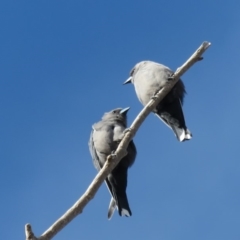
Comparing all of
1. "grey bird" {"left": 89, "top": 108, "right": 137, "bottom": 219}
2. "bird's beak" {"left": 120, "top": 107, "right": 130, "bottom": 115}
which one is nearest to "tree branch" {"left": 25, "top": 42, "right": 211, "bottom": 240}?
"grey bird" {"left": 89, "top": 108, "right": 137, "bottom": 219}

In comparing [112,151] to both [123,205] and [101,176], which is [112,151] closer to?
[123,205]

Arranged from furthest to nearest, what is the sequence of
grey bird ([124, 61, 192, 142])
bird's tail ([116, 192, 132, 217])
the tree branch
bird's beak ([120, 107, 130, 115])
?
1. bird's beak ([120, 107, 130, 115])
2. grey bird ([124, 61, 192, 142])
3. bird's tail ([116, 192, 132, 217])
4. the tree branch

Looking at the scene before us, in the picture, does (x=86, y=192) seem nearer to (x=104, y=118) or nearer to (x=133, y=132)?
(x=133, y=132)

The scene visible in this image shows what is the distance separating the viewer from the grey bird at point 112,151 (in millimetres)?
6859

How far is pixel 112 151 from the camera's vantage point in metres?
7.13

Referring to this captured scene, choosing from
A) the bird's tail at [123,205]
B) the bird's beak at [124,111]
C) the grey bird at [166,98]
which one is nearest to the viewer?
the bird's tail at [123,205]

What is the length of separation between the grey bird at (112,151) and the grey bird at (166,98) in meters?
0.53

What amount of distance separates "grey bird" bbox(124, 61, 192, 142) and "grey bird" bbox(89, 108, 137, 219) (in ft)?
1.74

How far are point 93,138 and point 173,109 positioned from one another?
109 centimetres

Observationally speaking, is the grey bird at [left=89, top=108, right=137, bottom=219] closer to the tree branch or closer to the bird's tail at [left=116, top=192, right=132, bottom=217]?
the bird's tail at [left=116, top=192, right=132, bottom=217]

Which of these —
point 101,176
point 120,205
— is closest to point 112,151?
point 120,205

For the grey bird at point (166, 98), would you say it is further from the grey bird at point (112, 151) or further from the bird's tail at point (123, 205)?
the bird's tail at point (123, 205)

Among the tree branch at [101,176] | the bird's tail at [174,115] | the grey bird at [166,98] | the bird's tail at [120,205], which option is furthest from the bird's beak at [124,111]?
the tree branch at [101,176]

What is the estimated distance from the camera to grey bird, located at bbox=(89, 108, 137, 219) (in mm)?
6859
